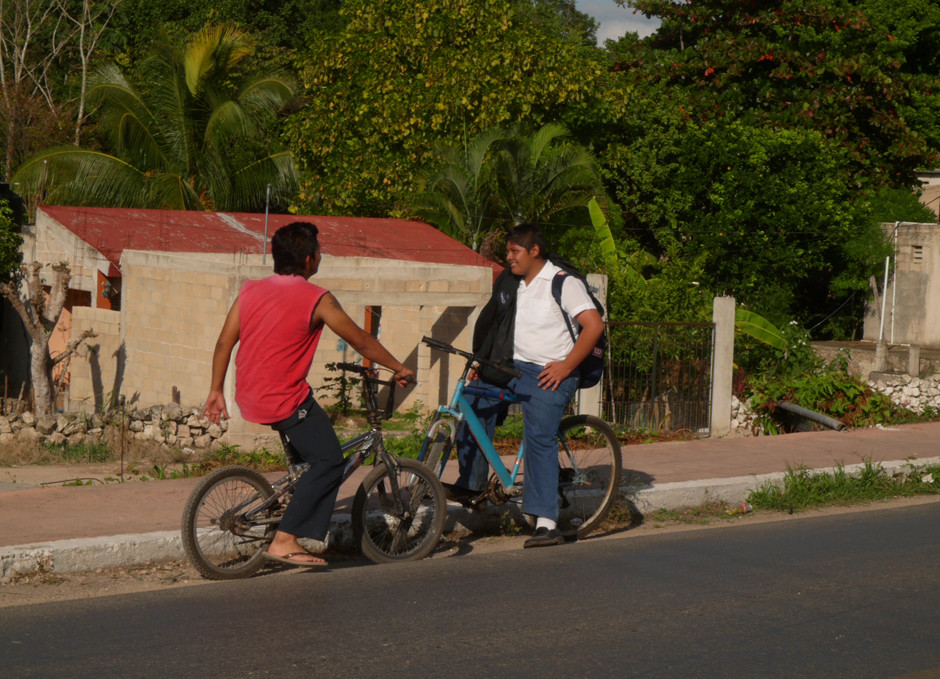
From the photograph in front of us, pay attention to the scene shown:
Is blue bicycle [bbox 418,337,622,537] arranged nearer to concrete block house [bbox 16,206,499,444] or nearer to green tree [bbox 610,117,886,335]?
concrete block house [bbox 16,206,499,444]

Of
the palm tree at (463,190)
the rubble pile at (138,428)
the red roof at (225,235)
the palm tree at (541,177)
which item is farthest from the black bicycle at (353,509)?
the palm tree at (541,177)

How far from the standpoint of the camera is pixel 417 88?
79.0 feet

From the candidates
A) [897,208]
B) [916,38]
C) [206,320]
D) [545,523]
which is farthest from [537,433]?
[916,38]

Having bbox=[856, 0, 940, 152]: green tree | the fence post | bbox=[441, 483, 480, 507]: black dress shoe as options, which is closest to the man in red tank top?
bbox=[441, 483, 480, 507]: black dress shoe

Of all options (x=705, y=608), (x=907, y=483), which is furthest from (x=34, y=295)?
(x=705, y=608)

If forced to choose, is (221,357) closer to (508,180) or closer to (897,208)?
(508,180)

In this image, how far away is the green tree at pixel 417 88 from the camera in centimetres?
2377

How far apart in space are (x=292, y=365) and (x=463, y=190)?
55.6 ft

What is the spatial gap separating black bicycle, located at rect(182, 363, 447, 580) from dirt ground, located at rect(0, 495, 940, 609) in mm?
179

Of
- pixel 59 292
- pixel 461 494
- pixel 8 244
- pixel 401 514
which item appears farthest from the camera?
pixel 8 244

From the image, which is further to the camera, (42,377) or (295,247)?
(42,377)

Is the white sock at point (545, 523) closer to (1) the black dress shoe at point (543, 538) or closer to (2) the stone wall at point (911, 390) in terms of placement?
(1) the black dress shoe at point (543, 538)

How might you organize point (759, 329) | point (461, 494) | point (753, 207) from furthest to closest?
point (753, 207) → point (759, 329) → point (461, 494)

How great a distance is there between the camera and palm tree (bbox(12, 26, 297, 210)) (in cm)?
2569
